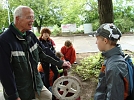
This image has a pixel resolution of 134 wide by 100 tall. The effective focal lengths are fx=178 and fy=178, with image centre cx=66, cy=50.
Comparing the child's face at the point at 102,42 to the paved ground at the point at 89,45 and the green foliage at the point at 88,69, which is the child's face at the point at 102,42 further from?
the paved ground at the point at 89,45

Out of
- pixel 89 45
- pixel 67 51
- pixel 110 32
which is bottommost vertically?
pixel 89 45

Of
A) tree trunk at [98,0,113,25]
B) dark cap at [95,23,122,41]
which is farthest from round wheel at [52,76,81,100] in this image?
tree trunk at [98,0,113,25]

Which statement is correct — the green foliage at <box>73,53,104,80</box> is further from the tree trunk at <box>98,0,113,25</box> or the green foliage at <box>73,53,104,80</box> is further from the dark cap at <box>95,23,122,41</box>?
the dark cap at <box>95,23,122,41</box>

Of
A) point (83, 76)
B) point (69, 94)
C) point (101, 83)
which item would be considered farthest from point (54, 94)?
point (83, 76)

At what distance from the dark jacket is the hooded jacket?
983 mm

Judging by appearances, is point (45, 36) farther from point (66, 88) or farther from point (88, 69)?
point (88, 69)

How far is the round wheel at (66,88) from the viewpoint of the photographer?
2825 mm

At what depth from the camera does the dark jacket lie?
191 cm

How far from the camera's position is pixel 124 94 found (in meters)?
1.48

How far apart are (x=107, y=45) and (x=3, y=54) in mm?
1086

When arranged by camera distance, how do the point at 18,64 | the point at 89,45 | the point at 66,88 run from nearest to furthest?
the point at 18,64, the point at 66,88, the point at 89,45

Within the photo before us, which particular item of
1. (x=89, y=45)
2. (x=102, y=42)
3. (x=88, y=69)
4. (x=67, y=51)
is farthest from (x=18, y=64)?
(x=89, y=45)

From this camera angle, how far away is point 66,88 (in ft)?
9.81

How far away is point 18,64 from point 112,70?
3.61 ft
